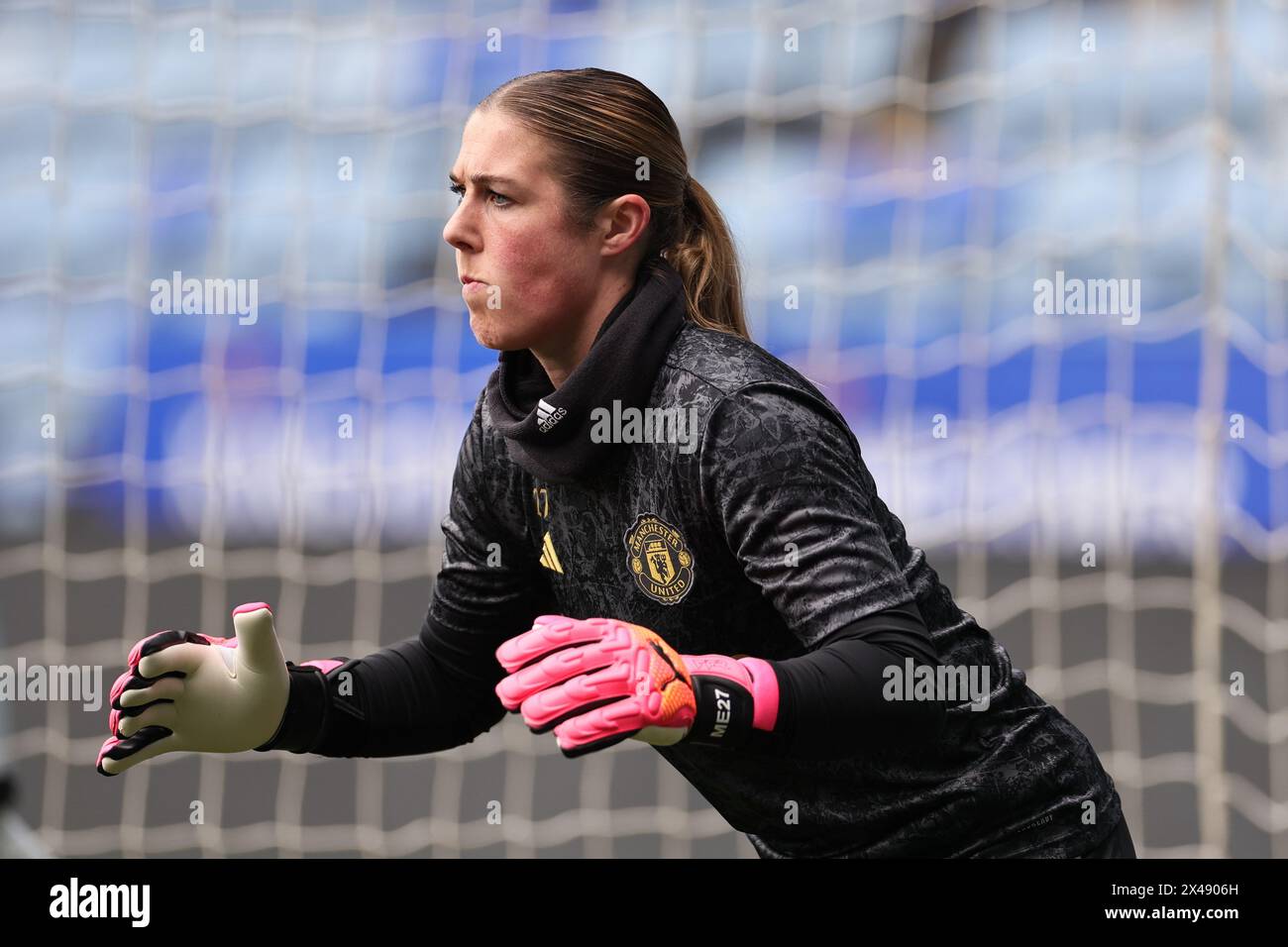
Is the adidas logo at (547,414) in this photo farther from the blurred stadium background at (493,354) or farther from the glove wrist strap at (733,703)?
the blurred stadium background at (493,354)

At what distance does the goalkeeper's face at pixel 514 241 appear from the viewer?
5.96ft

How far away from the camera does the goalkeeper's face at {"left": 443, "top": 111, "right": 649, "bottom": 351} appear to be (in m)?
1.82

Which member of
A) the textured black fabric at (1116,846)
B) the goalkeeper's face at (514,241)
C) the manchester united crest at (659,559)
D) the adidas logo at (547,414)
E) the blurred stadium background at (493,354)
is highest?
the blurred stadium background at (493,354)

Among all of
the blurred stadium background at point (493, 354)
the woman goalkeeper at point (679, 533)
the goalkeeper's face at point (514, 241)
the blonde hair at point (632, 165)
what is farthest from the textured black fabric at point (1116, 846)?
the blurred stadium background at point (493, 354)

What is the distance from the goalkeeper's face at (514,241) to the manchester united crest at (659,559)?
0.28 meters

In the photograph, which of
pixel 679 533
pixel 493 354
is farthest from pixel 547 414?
pixel 493 354

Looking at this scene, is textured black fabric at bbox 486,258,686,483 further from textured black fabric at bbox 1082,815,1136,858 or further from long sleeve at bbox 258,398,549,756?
textured black fabric at bbox 1082,815,1136,858

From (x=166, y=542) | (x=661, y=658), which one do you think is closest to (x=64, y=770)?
(x=166, y=542)

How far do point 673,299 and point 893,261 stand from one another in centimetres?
282

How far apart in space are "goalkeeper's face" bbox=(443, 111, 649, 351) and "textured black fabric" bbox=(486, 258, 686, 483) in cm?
8

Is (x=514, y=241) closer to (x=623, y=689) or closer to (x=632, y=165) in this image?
(x=632, y=165)

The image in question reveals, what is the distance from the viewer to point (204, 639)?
1.92 metres

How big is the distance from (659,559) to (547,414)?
0.72 feet

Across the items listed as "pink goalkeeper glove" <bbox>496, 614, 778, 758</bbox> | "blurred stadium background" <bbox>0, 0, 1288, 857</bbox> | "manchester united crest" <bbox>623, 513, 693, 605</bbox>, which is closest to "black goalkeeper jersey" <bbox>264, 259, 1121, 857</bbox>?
"manchester united crest" <bbox>623, 513, 693, 605</bbox>
